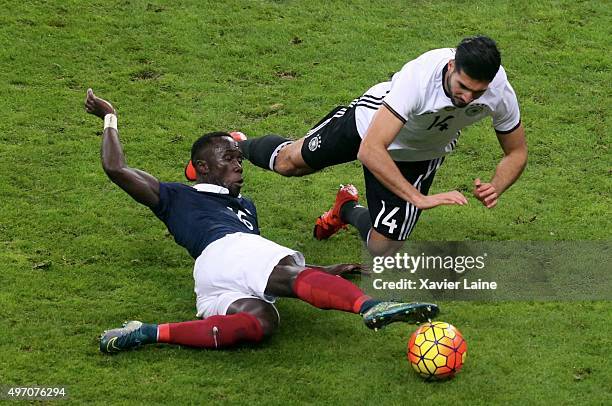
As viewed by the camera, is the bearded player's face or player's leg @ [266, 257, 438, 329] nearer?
player's leg @ [266, 257, 438, 329]

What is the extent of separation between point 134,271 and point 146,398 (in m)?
2.04

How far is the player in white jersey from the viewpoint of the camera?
7422mm

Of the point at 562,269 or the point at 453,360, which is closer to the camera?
the point at 453,360

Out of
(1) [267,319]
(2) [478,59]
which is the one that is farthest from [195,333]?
(2) [478,59]

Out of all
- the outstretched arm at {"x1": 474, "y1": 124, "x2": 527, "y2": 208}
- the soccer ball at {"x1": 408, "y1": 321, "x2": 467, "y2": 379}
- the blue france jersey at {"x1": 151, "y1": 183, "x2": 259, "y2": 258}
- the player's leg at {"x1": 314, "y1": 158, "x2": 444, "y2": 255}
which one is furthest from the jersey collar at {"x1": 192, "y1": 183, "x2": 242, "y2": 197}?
the soccer ball at {"x1": 408, "y1": 321, "x2": 467, "y2": 379}

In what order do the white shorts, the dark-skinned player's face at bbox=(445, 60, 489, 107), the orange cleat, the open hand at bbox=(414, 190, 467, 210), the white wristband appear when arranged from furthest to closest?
1. the orange cleat
2. the white wristband
3. the white shorts
4. the dark-skinned player's face at bbox=(445, 60, 489, 107)
5. the open hand at bbox=(414, 190, 467, 210)

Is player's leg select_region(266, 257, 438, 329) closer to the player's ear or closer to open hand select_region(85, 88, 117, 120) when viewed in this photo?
the player's ear

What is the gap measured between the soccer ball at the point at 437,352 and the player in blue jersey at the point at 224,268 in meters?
0.13

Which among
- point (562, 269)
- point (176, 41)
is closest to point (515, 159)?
point (562, 269)

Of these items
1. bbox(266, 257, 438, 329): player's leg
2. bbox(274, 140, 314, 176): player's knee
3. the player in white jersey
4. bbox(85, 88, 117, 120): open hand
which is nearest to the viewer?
bbox(266, 257, 438, 329): player's leg

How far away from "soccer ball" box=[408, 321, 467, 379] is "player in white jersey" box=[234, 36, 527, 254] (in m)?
0.84

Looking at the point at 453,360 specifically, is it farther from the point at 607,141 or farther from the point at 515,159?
the point at 607,141

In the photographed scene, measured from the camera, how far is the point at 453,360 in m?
7.02

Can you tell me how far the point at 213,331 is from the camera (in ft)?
24.2
